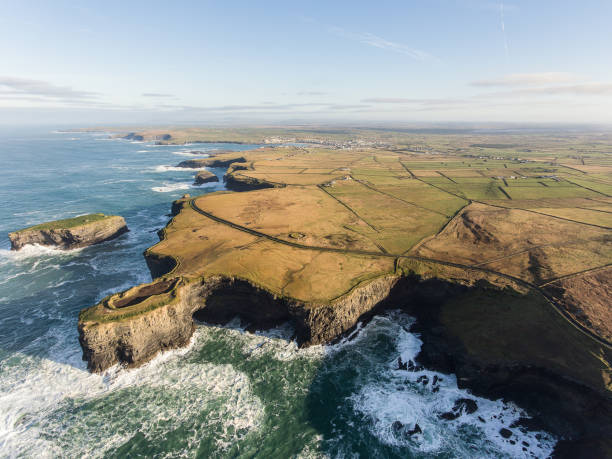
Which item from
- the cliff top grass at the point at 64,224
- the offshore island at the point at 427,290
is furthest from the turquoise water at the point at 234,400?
the cliff top grass at the point at 64,224

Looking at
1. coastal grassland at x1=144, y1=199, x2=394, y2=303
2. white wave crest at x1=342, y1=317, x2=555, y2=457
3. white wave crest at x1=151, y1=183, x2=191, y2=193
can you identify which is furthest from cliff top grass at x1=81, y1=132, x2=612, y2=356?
white wave crest at x1=151, y1=183, x2=191, y2=193

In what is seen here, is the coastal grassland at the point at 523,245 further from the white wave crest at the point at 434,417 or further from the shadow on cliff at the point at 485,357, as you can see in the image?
the white wave crest at the point at 434,417

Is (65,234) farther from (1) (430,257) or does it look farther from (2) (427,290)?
(1) (430,257)

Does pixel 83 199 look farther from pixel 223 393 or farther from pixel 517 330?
pixel 517 330

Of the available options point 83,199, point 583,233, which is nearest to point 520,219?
point 583,233

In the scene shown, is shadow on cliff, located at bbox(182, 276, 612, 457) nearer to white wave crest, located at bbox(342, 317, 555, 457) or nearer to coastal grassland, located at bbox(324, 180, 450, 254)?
white wave crest, located at bbox(342, 317, 555, 457)

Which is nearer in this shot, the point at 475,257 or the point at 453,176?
the point at 475,257
